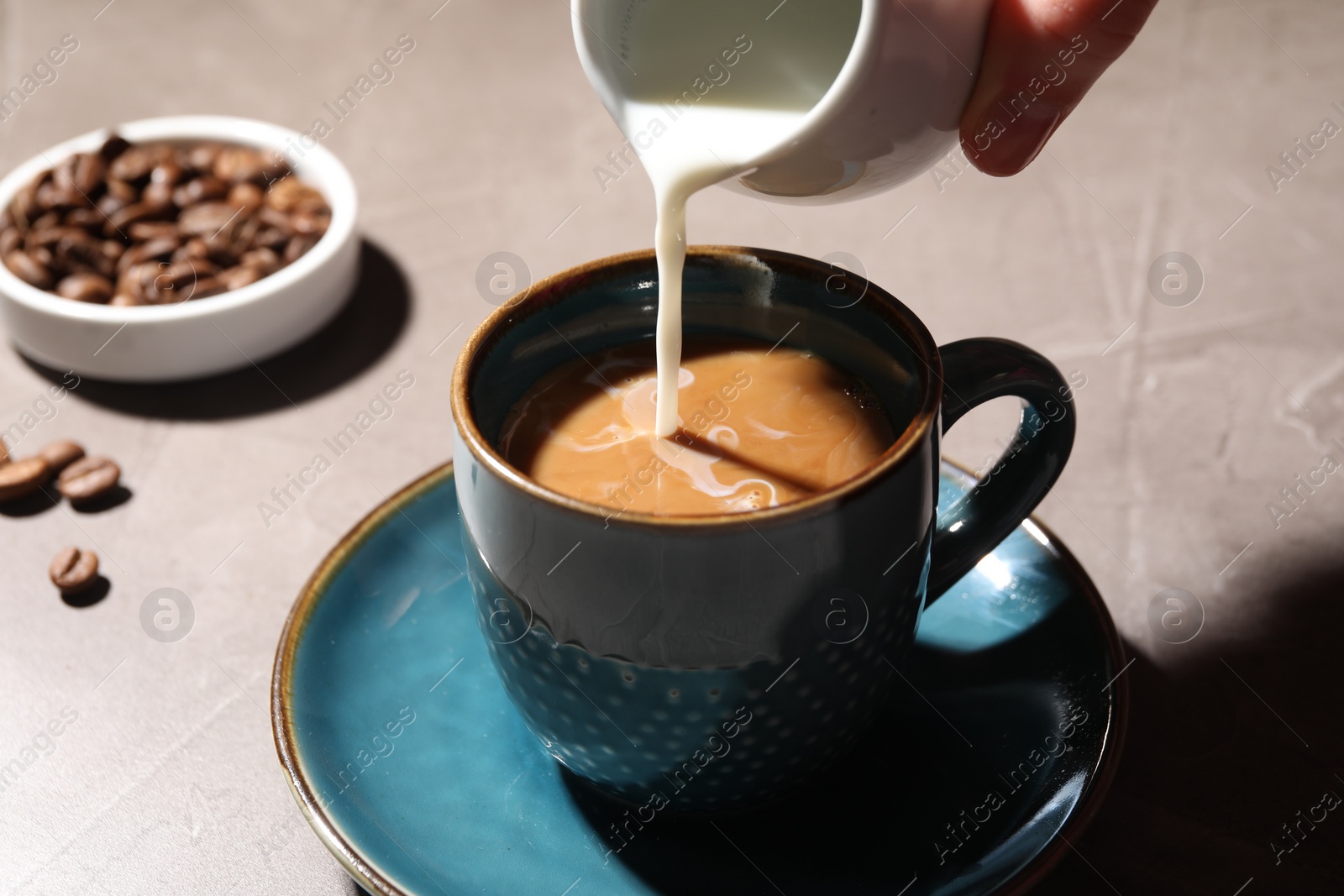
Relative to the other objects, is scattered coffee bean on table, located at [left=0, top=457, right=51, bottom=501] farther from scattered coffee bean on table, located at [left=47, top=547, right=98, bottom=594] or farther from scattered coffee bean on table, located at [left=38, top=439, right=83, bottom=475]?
scattered coffee bean on table, located at [left=47, top=547, right=98, bottom=594]

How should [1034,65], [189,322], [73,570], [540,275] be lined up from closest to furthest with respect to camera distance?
[1034,65] < [73,570] < [189,322] < [540,275]

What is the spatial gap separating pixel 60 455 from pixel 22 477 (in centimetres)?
5

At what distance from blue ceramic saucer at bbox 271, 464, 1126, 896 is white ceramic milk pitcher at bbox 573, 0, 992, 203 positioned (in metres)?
0.34

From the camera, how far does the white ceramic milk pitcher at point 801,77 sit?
2.27 ft

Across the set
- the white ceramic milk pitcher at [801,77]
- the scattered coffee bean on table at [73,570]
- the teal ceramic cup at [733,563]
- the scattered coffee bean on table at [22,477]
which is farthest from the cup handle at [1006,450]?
the scattered coffee bean on table at [22,477]

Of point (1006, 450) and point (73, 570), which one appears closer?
point (1006, 450)

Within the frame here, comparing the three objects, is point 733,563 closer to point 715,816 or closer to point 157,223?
point 715,816

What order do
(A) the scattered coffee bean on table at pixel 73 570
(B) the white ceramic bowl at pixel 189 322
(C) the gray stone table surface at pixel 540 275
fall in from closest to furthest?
(C) the gray stone table surface at pixel 540 275
(A) the scattered coffee bean on table at pixel 73 570
(B) the white ceramic bowl at pixel 189 322

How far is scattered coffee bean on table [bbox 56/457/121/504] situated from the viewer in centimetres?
118

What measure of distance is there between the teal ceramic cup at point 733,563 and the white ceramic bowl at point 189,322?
63 centimetres

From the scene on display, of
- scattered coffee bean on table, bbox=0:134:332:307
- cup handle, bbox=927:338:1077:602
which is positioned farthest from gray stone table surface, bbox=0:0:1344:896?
cup handle, bbox=927:338:1077:602

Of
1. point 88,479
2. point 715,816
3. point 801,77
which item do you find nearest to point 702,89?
point 801,77

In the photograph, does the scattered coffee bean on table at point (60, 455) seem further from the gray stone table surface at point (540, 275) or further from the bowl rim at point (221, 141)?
the bowl rim at point (221, 141)

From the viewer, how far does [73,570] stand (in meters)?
1.09
